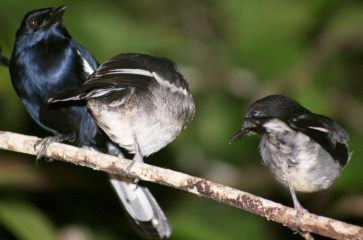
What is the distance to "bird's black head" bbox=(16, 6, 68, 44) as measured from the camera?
18.4 ft

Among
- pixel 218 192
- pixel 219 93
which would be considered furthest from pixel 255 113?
pixel 219 93

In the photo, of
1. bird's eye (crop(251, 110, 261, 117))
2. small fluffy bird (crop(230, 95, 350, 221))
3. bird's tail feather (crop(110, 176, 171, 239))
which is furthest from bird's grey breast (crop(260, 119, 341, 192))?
bird's tail feather (crop(110, 176, 171, 239))

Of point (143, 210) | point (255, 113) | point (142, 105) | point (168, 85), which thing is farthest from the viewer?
point (143, 210)

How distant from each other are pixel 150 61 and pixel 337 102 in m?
3.13

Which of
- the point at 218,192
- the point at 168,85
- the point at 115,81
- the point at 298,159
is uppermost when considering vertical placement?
the point at 115,81

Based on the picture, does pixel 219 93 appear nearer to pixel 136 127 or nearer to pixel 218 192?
pixel 136 127

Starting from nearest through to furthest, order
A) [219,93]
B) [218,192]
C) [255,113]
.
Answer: [218,192], [255,113], [219,93]

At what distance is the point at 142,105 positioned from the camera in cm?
458

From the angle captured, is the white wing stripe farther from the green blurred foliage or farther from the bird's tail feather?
the green blurred foliage

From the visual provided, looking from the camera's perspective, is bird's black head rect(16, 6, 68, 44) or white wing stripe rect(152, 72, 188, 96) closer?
white wing stripe rect(152, 72, 188, 96)

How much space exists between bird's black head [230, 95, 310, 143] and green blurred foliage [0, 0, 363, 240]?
2079mm

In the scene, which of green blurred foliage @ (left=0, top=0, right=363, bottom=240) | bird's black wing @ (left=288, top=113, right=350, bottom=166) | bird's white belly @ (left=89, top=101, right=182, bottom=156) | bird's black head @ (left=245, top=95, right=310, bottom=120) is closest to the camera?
bird's black wing @ (left=288, top=113, right=350, bottom=166)

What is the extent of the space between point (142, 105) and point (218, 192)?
0.75 metres

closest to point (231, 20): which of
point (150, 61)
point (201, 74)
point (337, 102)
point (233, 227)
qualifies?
point (201, 74)
